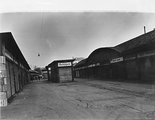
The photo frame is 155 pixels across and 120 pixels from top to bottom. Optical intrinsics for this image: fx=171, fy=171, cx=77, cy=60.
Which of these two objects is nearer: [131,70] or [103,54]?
[131,70]

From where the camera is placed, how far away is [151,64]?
15.9 meters

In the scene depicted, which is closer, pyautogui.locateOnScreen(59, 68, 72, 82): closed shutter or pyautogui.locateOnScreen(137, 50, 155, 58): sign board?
pyautogui.locateOnScreen(137, 50, 155, 58): sign board

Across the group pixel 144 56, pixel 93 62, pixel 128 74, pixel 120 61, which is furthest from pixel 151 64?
pixel 93 62

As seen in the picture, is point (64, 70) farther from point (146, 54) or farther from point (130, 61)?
point (146, 54)

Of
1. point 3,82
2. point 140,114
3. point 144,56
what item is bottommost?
point 140,114

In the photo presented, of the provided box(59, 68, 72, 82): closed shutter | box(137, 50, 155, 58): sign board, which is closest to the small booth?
box(59, 68, 72, 82): closed shutter

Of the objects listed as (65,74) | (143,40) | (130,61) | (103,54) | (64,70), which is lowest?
(65,74)

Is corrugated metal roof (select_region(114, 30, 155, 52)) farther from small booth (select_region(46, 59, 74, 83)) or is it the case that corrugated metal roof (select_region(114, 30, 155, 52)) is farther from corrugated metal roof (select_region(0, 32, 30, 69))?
corrugated metal roof (select_region(0, 32, 30, 69))

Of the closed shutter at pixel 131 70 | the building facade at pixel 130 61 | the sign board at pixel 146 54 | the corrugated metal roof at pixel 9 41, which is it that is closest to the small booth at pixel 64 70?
the building facade at pixel 130 61

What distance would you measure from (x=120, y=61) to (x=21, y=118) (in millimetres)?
18115

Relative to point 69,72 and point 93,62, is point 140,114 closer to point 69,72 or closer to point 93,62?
point 69,72

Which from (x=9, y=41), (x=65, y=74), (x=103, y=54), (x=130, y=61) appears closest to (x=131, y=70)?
(x=130, y=61)

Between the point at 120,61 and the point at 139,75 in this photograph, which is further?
the point at 120,61

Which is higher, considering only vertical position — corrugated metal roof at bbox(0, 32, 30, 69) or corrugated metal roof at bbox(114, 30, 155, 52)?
corrugated metal roof at bbox(114, 30, 155, 52)
